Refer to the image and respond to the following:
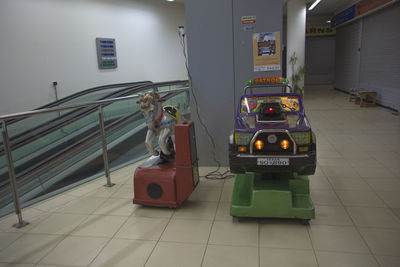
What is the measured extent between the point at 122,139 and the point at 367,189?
11.8 ft

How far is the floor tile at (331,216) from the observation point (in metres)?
2.58

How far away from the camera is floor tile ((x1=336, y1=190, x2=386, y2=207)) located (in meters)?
2.90

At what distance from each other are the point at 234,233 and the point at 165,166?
0.98 metres

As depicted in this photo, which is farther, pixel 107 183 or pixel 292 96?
pixel 107 183

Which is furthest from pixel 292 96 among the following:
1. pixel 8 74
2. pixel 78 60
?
pixel 78 60

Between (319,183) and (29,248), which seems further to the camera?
(319,183)

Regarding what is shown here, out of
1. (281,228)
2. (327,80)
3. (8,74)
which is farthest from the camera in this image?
(327,80)

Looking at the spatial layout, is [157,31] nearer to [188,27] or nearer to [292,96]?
[188,27]

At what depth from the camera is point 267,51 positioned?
3635 mm

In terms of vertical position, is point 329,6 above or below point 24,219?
above

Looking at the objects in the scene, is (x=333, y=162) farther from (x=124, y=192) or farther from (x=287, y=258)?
(x=124, y=192)

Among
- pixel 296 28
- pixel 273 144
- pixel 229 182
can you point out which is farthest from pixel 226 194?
pixel 296 28

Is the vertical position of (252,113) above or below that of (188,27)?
below

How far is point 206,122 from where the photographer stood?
3.98m
